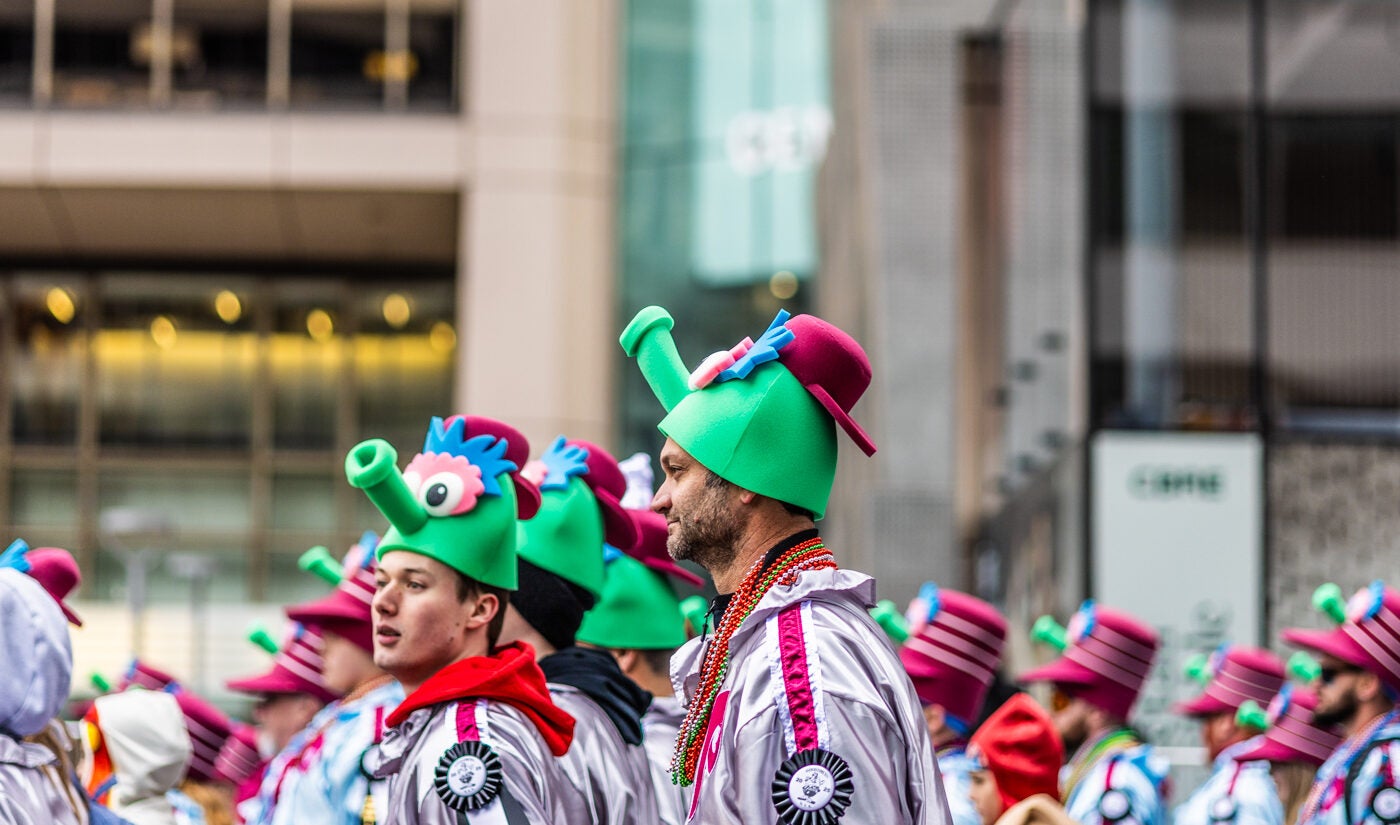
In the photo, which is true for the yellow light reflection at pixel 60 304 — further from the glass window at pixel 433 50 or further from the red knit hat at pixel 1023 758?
the red knit hat at pixel 1023 758

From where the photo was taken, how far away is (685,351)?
24.1 metres

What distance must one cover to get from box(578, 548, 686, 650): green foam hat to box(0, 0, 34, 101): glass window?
21420mm

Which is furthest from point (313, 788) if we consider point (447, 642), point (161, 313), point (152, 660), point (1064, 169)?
point (161, 313)

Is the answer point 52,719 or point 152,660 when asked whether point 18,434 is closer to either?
point 152,660

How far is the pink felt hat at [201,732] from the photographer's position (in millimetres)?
9750

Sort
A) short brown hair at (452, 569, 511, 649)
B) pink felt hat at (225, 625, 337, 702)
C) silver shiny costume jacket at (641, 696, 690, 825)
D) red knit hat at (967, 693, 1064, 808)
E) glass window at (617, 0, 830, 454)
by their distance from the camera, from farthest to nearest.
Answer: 1. glass window at (617, 0, 830, 454)
2. pink felt hat at (225, 625, 337, 702)
3. red knit hat at (967, 693, 1064, 808)
4. silver shiny costume jacket at (641, 696, 690, 825)
5. short brown hair at (452, 569, 511, 649)

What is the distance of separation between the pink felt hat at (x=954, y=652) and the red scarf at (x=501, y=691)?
340 centimetres

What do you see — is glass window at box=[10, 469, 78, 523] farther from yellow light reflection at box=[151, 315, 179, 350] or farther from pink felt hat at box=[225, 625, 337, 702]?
pink felt hat at box=[225, 625, 337, 702]

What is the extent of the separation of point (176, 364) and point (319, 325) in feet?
7.02

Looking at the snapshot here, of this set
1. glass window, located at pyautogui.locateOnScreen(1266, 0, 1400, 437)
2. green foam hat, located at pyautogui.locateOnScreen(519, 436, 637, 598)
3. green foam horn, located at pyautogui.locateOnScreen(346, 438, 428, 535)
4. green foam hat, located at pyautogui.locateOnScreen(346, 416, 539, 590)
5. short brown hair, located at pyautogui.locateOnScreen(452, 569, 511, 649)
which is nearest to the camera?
green foam horn, located at pyautogui.locateOnScreen(346, 438, 428, 535)

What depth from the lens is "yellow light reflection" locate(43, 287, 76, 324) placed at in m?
29.2

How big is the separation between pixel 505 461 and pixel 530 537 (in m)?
0.60

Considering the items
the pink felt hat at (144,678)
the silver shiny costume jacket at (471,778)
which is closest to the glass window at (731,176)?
the pink felt hat at (144,678)

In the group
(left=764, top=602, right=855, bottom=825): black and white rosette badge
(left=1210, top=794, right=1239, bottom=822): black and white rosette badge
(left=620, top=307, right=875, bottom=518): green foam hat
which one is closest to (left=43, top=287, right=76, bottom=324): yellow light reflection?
(left=1210, top=794, right=1239, bottom=822): black and white rosette badge
